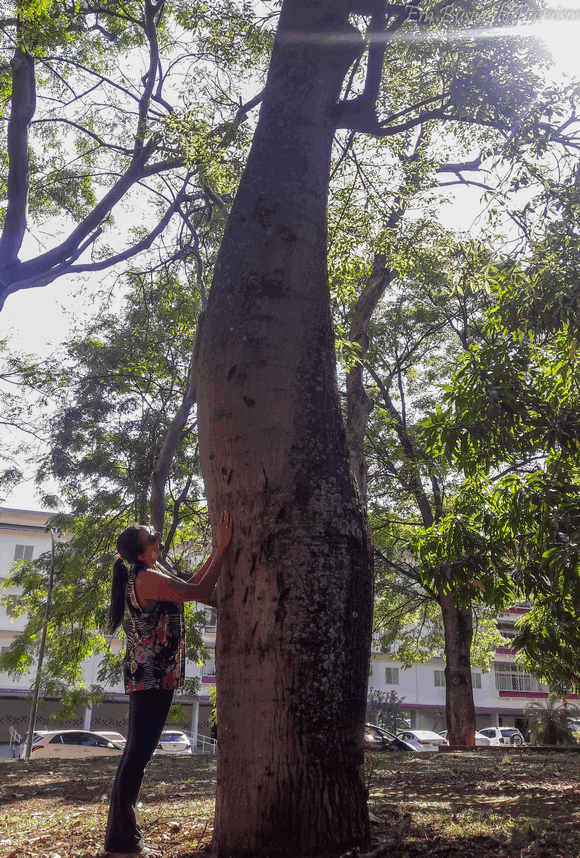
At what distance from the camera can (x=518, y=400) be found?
5812 millimetres

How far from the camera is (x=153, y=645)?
389cm

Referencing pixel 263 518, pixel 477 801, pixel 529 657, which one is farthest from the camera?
pixel 529 657

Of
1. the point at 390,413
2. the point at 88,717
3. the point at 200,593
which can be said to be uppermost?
the point at 390,413

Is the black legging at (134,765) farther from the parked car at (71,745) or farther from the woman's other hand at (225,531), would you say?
the parked car at (71,745)

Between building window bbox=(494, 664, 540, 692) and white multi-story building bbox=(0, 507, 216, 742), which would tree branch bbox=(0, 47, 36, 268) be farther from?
building window bbox=(494, 664, 540, 692)

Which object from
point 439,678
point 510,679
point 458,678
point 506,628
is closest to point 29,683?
point 439,678

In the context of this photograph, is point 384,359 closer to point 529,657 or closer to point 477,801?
point 529,657

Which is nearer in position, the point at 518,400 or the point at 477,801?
the point at 477,801

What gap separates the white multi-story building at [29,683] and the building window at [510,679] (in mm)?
20694

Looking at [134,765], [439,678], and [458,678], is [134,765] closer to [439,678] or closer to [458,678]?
[458,678]

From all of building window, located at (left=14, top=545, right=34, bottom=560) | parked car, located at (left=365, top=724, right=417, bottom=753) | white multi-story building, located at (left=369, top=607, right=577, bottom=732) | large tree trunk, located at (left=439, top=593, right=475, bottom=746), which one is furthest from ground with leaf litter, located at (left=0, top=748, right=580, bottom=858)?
white multi-story building, located at (left=369, top=607, right=577, bottom=732)

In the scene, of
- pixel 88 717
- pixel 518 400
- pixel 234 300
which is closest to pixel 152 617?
pixel 234 300

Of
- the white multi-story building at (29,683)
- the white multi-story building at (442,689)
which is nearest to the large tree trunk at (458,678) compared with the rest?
the white multi-story building at (29,683)

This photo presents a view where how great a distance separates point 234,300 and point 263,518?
1288 mm
